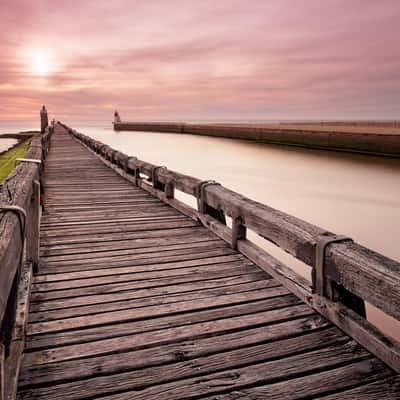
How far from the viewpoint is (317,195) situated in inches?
691

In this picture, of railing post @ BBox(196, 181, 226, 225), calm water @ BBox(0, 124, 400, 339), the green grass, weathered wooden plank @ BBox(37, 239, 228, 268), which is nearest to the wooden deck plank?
weathered wooden plank @ BBox(37, 239, 228, 268)

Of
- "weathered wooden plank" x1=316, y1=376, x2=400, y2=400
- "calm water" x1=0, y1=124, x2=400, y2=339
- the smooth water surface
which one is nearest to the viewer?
"weathered wooden plank" x1=316, y1=376, x2=400, y2=400

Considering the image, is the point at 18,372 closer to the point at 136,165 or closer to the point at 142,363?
the point at 142,363

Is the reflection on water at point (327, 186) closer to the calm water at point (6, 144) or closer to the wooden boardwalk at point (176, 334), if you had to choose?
the wooden boardwalk at point (176, 334)

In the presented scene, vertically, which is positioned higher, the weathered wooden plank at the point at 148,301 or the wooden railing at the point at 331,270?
the wooden railing at the point at 331,270

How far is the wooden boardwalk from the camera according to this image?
222 centimetres

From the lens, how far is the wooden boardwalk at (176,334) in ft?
7.29

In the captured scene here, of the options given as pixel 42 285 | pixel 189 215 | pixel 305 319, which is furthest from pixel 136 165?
pixel 305 319

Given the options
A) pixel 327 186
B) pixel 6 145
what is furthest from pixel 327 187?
pixel 6 145

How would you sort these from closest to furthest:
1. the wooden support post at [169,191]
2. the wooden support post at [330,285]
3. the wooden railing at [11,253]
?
the wooden railing at [11,253], the wooden support post at [330,285], the wooden support post at [169,191]

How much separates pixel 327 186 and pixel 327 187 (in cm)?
29

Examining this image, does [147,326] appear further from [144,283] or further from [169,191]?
[169,191]

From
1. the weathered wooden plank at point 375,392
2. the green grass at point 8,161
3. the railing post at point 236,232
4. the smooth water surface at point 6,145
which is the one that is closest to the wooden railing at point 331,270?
the railing post at point 236,232

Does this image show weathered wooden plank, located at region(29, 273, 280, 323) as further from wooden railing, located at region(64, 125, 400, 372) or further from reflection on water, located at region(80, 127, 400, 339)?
reflection on water, located at region(80, 127, 400, 339)
